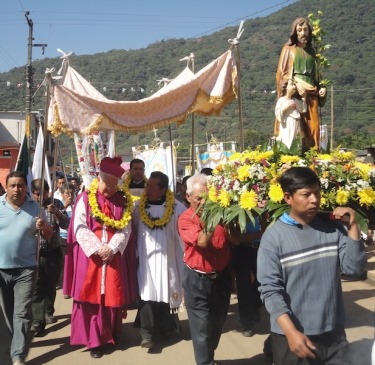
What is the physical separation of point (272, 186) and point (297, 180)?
76 cm

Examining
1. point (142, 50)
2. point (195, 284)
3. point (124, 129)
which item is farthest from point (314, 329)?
point (142, 50)

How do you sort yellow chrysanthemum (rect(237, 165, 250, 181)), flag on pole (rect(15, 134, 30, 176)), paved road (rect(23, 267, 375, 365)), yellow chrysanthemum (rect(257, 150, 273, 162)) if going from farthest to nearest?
flag on pole (rect(15, 134, 30, 176)) → paved road (rect(23, 267, 375, 365)) → yellow chrysanthemum (rect(257, 150, 273, 162)) → yellow chrysanthemum (rect(237, 165, 250, 181))

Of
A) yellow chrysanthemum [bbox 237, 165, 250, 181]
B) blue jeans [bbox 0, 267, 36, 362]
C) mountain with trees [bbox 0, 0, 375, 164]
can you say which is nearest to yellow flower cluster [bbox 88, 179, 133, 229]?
blue jeans [bbox 0, 267, 36, 362]

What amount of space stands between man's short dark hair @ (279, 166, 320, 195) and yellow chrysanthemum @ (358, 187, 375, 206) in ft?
2.93

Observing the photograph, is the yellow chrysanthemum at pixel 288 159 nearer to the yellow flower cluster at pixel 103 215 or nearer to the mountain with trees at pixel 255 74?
the yellow flower cluster at pixel 103 215

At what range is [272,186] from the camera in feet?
12.3

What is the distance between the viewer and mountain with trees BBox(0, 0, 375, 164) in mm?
53656

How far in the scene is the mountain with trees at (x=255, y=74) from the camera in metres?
53.7

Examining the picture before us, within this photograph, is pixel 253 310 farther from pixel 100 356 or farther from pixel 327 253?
pixel 327 253

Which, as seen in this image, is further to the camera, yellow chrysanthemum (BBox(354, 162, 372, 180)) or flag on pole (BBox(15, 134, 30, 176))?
flag on pole (BBox(15, 134, 30, 176))

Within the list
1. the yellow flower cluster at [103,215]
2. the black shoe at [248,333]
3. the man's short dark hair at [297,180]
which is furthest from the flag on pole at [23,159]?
the man's short dark hair at [297,180]

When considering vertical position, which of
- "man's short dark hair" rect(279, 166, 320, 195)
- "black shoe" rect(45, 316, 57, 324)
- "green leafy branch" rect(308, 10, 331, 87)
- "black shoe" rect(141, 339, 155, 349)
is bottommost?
"black shoe" rect(45, 316, 57, 324)

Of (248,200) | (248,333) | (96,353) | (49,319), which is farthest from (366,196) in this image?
(49,319)

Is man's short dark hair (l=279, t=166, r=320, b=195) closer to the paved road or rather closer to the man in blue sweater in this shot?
the man in blue sweater
